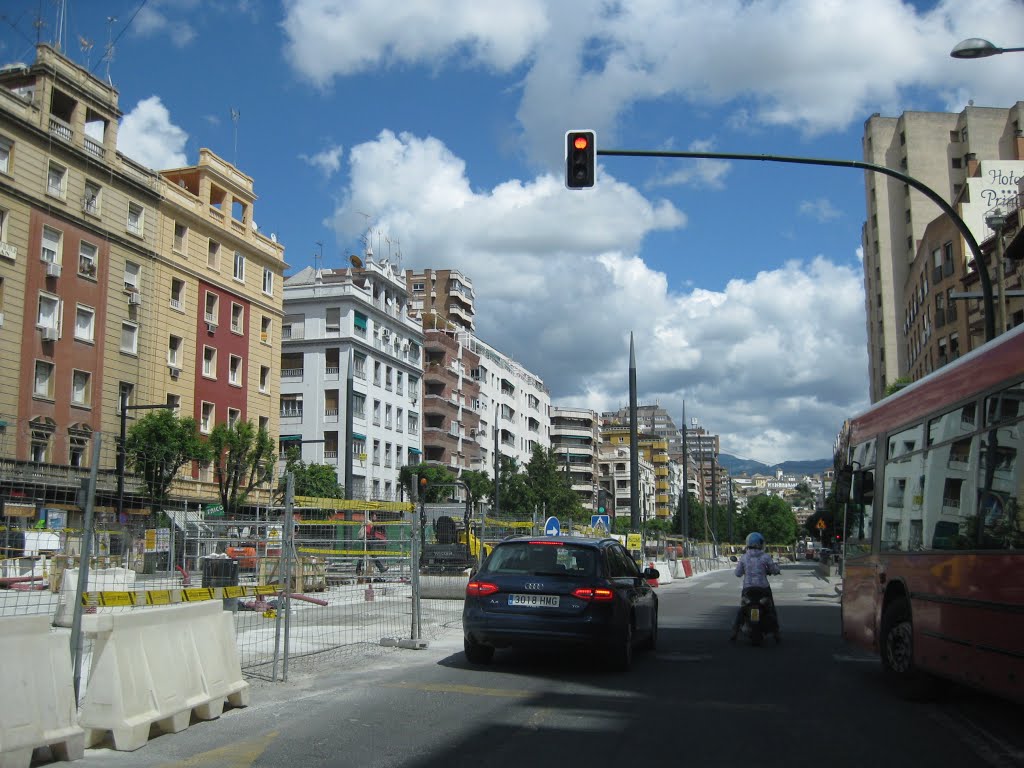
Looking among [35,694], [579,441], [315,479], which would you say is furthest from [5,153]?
[579,441]

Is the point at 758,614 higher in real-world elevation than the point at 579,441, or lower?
lower

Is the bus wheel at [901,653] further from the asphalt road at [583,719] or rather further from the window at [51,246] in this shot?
the window at [51,246]

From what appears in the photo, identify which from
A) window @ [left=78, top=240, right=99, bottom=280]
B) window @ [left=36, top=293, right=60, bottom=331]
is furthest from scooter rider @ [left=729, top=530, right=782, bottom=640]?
window @ [left=78, top=240, right=99, bottom=280]

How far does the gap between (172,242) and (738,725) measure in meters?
44.9

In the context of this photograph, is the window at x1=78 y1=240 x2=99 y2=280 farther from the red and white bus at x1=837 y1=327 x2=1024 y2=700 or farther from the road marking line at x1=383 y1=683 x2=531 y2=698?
the red and white bus at x1=837 y1=327 x2=1024 y2=700

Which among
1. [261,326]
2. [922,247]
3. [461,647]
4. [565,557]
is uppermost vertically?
[922,247]

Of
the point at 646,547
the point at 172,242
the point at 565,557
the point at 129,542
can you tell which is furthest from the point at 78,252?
the point at 565,557

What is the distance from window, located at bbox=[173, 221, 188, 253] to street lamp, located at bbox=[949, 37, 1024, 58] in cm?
4132

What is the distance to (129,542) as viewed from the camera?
40.5 feet

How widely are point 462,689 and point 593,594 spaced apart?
6.33 ft

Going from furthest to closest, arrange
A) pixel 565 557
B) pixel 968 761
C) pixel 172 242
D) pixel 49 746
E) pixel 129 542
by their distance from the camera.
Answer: pixel 172 242 < pixel 129 542 < pixel 565 557 < pixel 968 761 < pixel 49 746

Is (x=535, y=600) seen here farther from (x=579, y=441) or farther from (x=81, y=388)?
(x=579, y=441)

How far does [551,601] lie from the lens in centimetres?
1104

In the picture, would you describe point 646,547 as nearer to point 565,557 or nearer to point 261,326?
point 261,326
